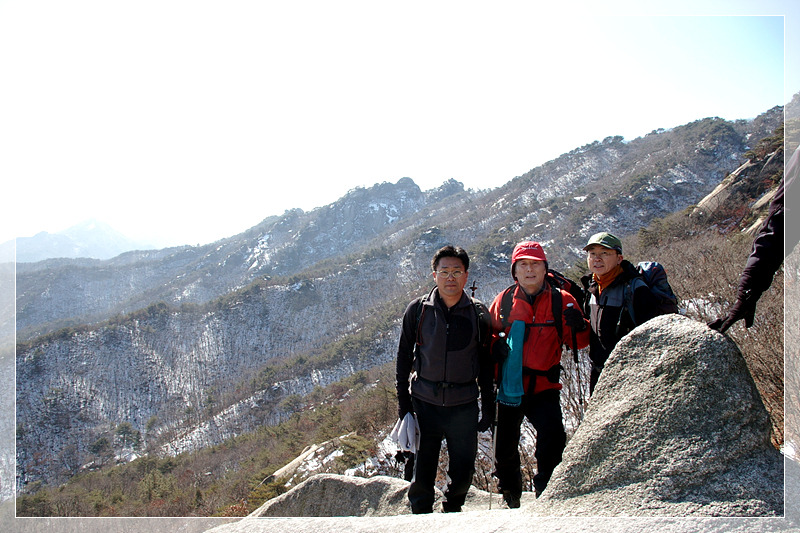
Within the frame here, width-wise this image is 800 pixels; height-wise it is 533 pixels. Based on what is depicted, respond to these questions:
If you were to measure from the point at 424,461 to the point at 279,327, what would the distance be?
49763 mm

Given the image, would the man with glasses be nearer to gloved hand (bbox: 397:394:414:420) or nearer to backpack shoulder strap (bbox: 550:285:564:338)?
gloved hand (bbox: 397:394:414:420)

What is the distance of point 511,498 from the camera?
276 cm

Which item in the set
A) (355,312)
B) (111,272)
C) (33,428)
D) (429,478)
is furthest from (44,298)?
(429,478)

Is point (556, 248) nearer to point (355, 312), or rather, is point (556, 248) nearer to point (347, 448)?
point (355, 312)

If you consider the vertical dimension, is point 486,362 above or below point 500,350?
below

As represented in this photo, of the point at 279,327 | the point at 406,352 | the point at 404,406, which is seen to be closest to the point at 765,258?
the point at 406,352

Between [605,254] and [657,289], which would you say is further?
[605,254]

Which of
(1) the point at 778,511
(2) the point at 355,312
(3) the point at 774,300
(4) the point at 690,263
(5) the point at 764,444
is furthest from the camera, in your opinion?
(2) the point at 355,312

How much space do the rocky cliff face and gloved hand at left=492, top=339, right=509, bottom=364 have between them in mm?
29698

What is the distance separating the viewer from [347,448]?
10.1 metres

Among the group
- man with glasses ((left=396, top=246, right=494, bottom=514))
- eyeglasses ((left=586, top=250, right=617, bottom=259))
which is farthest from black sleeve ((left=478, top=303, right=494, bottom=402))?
eyeglasses ((left=586, top=250, right=617, bottom=259))

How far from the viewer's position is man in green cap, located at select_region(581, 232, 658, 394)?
2.46 m

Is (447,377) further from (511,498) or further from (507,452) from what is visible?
(511,498)

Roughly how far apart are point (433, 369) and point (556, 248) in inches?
1556
